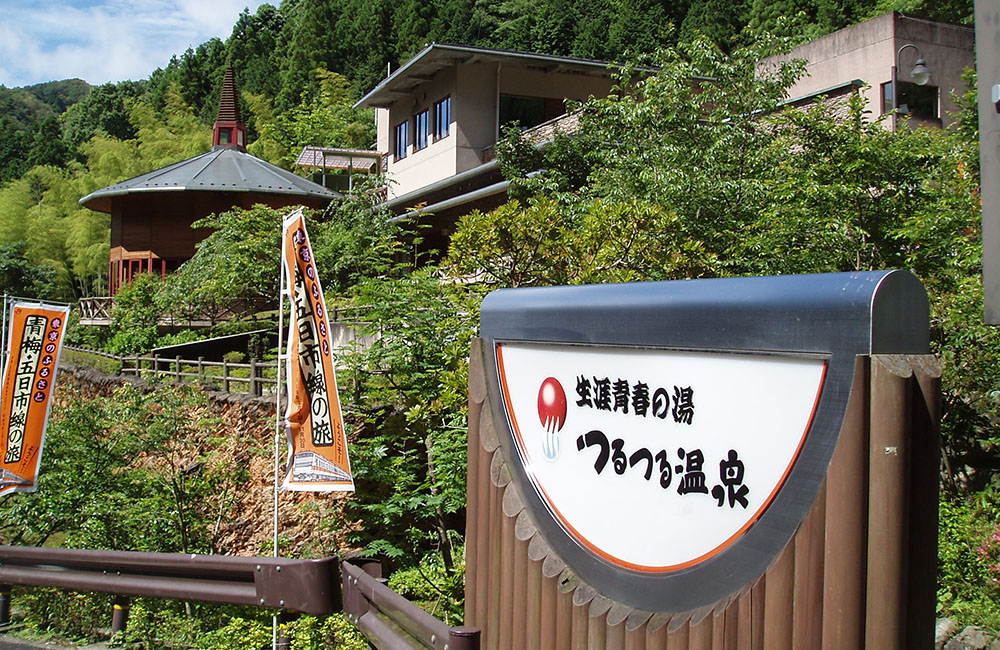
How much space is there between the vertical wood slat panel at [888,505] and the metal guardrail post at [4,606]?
6.91m

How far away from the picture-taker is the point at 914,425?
7.02 ft

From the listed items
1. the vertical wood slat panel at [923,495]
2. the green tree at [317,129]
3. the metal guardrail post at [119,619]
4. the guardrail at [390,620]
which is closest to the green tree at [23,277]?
the green tree at [317,129]

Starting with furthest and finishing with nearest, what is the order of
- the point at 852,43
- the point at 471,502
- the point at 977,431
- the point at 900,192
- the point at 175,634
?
the point at 852,43 < the point at 977,431 < the point at 900,192 < the point at 175,634 < the point at 471,502

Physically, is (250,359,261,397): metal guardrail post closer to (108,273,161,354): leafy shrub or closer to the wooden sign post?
(108,273,161,354): leafy shrub

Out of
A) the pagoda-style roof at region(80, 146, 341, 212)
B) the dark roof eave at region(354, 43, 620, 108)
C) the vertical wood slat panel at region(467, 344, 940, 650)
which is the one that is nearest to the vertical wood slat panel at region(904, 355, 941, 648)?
the vertical wood slat panel at region(467, 344, 940, 650)

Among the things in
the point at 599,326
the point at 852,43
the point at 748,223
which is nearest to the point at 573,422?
the point at 599,326

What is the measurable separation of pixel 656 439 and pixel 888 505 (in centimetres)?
78

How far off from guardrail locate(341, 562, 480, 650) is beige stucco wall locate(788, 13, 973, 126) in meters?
20.1

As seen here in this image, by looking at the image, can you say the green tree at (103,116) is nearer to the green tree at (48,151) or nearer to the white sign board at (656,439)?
the green tree at (48,151)

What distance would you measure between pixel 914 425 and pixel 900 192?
8314mm

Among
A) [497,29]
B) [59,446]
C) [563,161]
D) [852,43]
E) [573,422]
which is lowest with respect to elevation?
[59,446]

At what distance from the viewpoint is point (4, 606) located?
22.7 feet

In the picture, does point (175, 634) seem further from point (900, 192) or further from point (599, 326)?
point (900, 192)

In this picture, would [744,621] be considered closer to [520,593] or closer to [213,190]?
[520,593]
